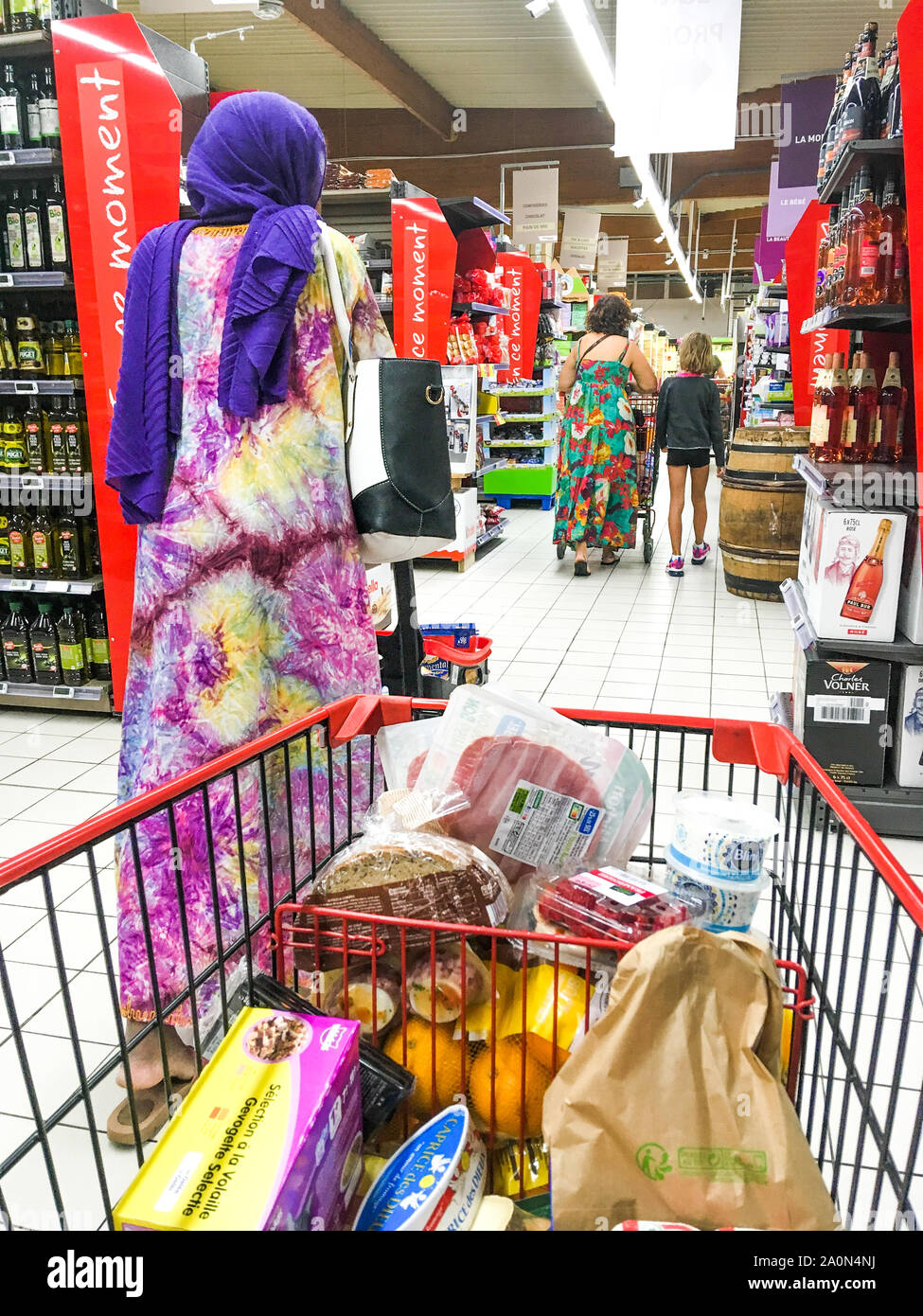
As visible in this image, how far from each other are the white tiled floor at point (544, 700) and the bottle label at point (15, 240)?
6.41 feet

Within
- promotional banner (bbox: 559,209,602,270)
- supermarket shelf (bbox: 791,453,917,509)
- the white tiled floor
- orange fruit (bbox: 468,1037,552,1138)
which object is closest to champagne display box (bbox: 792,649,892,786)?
the white tiled floor

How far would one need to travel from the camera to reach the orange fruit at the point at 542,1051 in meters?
1.16

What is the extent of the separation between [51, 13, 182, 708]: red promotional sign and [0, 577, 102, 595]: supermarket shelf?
0.82 metres

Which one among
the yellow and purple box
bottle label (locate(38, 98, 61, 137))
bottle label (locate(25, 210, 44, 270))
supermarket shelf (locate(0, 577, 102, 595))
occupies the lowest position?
the yellow and purple box

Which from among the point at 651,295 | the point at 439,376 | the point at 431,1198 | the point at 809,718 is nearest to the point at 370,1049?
the point at 431,1198

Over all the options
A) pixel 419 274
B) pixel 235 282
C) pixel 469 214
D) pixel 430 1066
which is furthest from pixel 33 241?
pixel 469 214

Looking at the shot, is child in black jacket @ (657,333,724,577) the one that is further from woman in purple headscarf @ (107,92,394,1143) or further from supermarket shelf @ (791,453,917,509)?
woman in purple headscarf @ (107,92,394,1143)

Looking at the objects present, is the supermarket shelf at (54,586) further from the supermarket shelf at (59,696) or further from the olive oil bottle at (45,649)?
the supermarket shelf at (59,696)

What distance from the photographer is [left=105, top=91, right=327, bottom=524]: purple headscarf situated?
5.57 ft

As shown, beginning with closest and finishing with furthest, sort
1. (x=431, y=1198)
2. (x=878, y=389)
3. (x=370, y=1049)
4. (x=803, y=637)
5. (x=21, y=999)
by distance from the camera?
1. (x=431, y=1198)
2. (x=370, y=1049)
3. (x=21, y=999)
4. (x=803, y=637)
5. (x=878, y=389)

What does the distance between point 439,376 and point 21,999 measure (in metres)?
1.75

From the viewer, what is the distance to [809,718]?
3.20 m

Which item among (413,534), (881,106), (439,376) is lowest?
(413,534)
